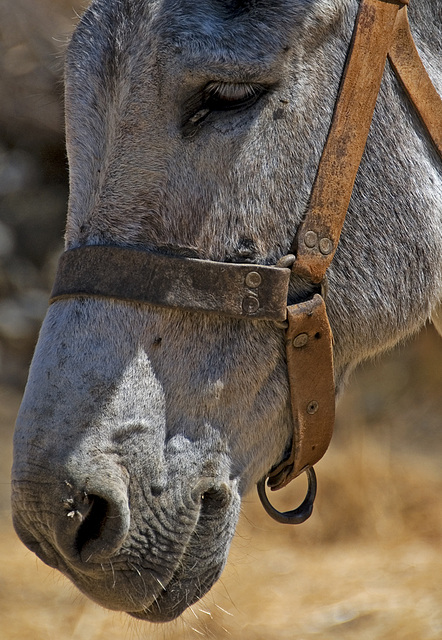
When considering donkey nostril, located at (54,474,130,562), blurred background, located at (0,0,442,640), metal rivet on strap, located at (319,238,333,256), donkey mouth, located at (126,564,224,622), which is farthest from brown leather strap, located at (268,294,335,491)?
blurred background, located at (0,0,442,640)

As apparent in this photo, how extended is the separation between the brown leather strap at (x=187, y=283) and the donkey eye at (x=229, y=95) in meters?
0.35

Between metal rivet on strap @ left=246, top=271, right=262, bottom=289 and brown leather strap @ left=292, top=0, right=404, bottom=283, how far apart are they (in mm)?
106

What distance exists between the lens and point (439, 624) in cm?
383

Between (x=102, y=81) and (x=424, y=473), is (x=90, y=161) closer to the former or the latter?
(x=102, y=81)

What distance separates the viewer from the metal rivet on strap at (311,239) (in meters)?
1.60

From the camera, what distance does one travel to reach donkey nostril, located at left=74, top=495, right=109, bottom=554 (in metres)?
1.49

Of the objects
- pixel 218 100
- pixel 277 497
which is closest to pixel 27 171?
pixel 277 497

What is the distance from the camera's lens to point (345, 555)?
4824mm

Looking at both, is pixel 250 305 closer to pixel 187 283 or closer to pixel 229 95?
pixel 187 283

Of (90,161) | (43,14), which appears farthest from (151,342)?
(43,14)

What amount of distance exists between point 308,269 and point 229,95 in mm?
419

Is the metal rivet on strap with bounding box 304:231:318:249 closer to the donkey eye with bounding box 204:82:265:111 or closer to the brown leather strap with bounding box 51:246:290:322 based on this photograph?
the brown leather strap with bounding box 51:246:290:322

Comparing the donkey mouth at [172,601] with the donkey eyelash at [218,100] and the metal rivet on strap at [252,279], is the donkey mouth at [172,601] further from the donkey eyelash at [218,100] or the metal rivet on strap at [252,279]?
the donkey eyelash at [218,100]

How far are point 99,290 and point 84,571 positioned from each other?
1.96 ft
